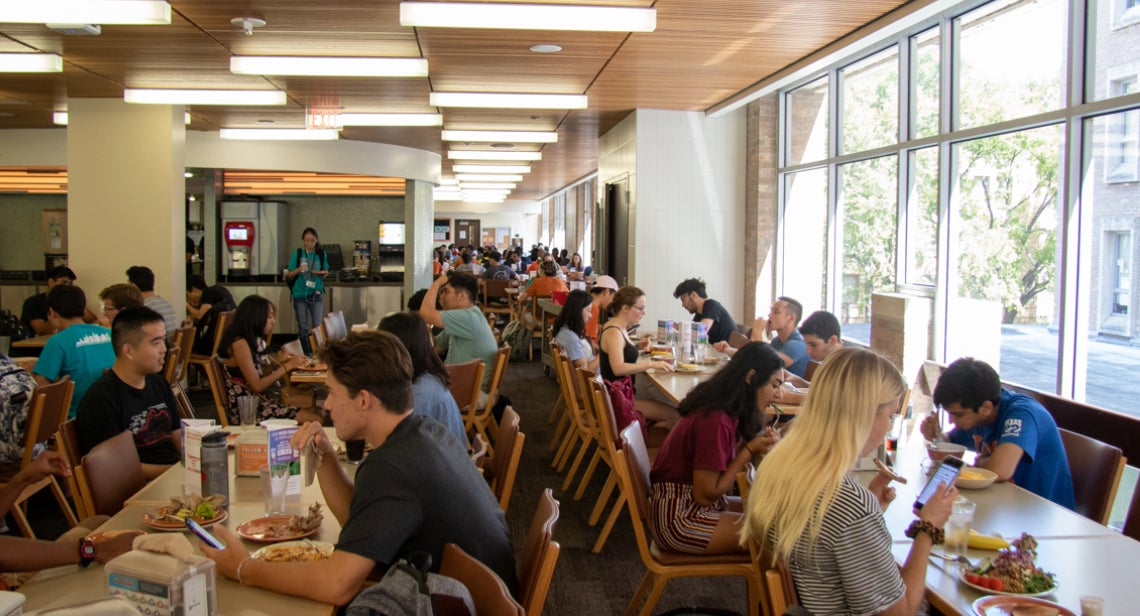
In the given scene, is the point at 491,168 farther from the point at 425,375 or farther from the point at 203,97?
the point at 425,375

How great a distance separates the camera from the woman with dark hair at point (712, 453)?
3246 millimetres

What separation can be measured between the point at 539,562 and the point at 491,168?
1371cm

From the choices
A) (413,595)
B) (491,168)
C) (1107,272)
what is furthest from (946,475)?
(491,168)

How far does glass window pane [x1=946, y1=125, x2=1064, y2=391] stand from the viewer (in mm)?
5219

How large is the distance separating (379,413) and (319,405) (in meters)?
3.60

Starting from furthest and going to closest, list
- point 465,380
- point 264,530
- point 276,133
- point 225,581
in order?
point 276,133
point 465,380
point 264,530
point 225,581

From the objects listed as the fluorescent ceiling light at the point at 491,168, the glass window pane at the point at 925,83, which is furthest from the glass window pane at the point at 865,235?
the fluorescent ceiling light at the point at 491,168

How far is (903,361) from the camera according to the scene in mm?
6234

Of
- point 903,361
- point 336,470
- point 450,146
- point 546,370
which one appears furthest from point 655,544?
point 450,146

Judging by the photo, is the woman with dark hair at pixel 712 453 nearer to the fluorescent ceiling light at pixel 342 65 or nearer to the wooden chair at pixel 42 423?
the wooden chair at pixel 42 423

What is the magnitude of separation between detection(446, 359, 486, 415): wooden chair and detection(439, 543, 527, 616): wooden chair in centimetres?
330

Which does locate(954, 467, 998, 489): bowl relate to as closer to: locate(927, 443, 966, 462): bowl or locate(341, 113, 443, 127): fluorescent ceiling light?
locate(927, 443, 966, 462): bowl

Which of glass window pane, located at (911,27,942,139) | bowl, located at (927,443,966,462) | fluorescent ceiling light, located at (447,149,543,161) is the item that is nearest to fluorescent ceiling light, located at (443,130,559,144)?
fluorescent ceiling light, located at (447,149,543,161)

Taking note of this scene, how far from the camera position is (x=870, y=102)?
7242mm
